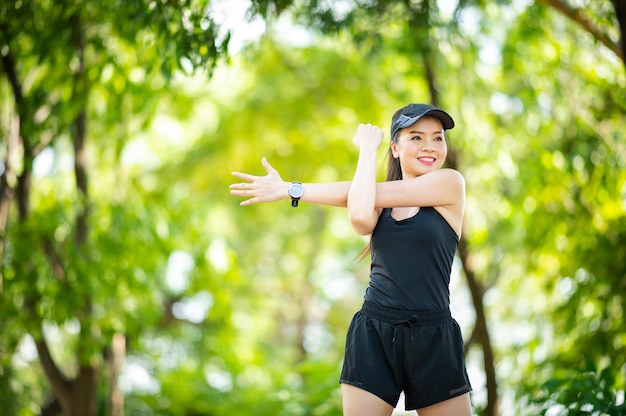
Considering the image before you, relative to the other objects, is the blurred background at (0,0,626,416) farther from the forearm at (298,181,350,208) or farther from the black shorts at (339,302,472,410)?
the forearm at (298,181,350,208)

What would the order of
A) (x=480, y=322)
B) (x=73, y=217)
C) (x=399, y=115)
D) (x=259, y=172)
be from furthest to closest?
(x=259, y=172) < (x=73, y=217) < (x=480, y=322) < (x=399, y=115)

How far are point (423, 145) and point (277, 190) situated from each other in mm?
470

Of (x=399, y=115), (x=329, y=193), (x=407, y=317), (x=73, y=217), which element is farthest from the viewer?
Answer: (x=73, y=217)

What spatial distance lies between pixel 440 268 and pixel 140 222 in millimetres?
4313

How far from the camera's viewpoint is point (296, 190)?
7.84ft

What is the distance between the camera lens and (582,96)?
6.61m

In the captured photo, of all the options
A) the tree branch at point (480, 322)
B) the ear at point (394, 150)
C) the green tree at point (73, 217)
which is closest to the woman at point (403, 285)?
the ear at point (394, 150)

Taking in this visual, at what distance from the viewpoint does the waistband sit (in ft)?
7.59

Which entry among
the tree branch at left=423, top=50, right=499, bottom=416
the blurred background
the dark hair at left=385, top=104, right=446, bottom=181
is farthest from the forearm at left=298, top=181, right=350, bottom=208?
the tree branch at left=423, top=50, right=499, bottom=416

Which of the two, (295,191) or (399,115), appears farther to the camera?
Answer: (399,115)

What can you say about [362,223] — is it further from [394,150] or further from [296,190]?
[394,150]

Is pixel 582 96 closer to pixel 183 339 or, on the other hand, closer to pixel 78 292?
pixel 78 292

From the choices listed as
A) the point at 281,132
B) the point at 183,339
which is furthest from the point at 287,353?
the point at 281,132

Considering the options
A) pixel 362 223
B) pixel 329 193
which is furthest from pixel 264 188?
pixel 362 223
